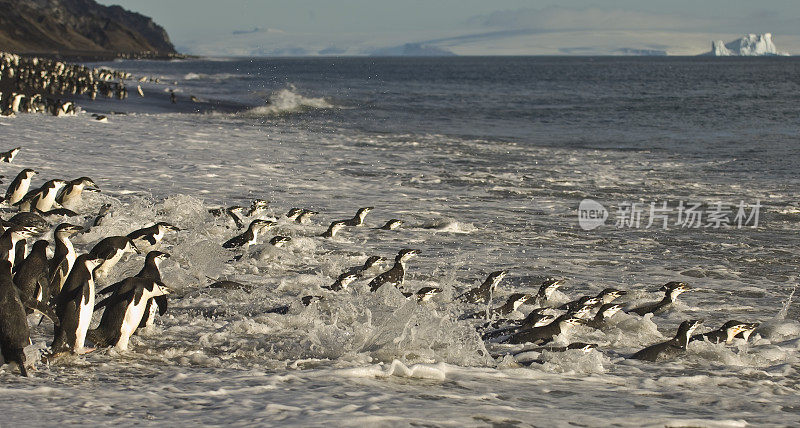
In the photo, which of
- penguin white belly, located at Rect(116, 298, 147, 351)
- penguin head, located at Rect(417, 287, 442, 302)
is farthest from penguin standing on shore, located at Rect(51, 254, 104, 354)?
penguin head, located at Rect(417, 287, 442, 302)

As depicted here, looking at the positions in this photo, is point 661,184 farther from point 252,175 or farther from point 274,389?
point 274,389

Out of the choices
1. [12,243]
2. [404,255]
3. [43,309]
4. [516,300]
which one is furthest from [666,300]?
[12,243]

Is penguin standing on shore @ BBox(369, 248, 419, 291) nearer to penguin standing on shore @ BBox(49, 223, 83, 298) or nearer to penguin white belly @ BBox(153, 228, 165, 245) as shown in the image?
penguin white belly @ BBox(153, 228, 165, 245)

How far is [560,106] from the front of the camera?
48.3 meters

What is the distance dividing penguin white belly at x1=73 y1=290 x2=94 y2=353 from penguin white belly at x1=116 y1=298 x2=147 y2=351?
28cm

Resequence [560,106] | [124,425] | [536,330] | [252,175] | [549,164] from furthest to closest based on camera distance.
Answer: [560,106]
[549,164]
[252,175]
[536,330]
[124,425]

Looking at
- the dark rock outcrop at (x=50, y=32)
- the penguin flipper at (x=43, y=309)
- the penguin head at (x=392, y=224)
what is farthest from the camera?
the dark rock outcrop at (x=50, y=32)

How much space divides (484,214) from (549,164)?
7.96 meters

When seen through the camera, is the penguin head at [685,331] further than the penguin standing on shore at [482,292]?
No

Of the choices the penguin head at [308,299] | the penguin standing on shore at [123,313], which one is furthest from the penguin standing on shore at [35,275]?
the penguin head at [308,299]

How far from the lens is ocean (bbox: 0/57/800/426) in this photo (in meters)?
5.45

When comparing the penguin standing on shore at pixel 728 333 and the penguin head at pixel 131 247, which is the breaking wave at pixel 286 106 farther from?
the penguin standing on shore at pixel 728 333

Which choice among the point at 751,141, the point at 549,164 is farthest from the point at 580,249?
the point at 751,141

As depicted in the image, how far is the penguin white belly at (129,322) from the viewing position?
21.0 ft
